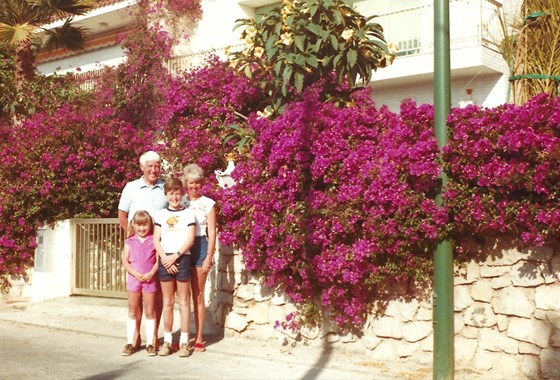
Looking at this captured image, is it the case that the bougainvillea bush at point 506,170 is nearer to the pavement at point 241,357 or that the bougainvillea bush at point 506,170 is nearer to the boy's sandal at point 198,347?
the pavement at point 241,357

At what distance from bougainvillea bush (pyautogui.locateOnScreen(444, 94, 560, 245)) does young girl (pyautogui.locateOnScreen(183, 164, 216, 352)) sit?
2506 millimetres

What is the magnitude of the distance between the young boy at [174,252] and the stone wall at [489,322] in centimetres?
120

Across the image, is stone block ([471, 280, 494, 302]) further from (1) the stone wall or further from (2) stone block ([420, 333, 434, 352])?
(2) stone block ([420, 333, 434, 352])

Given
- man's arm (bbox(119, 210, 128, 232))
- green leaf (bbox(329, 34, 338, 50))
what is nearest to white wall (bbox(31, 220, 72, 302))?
man's arm (bbox(119, 210, 128, 232))

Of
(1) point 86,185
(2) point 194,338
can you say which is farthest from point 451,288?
(1) point 86,185

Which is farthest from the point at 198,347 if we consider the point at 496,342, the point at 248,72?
the point at 248,72

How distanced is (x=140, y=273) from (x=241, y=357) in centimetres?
135

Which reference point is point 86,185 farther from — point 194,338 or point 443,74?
point 443,74

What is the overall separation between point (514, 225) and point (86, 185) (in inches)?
332

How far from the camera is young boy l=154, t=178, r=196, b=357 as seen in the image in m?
6.98

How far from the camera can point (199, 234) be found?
23.8 ft

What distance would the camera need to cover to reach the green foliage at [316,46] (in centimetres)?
870

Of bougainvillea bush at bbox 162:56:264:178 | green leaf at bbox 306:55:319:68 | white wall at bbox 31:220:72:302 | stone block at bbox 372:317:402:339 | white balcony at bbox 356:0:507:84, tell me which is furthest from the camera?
white balcony at bbox 356:0:507:84

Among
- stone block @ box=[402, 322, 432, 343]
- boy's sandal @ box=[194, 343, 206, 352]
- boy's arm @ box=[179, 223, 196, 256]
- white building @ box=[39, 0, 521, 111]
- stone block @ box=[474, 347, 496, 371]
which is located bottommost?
boy's sandal @ box=[194, 343, 206, 352]
